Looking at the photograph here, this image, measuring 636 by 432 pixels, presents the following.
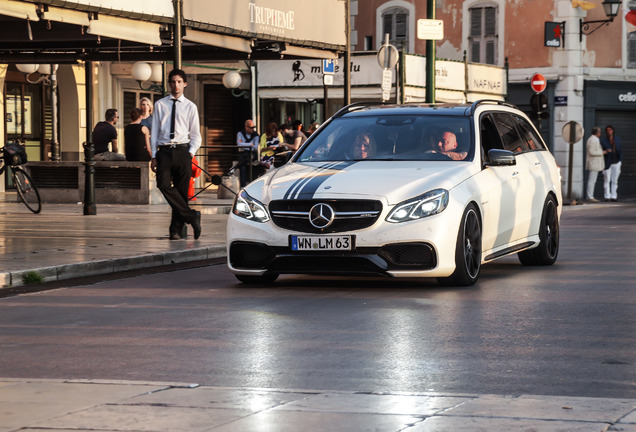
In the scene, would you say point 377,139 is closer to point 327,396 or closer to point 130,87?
point 327,396

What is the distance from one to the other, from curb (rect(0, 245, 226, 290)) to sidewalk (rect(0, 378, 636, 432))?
17.8 ft

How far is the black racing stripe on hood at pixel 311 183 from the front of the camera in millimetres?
11070

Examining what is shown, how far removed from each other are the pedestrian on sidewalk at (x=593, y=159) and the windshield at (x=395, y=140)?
26.0 m

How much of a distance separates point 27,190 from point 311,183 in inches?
482

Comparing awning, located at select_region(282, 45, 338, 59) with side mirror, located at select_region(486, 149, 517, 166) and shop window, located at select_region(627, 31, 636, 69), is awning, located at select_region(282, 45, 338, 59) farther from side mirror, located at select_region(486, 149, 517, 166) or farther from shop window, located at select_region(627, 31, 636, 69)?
shop window, located at select_region(627, 31, 636, 69)

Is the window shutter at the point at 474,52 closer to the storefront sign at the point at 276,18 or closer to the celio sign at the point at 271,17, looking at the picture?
the storefront sign at the point at 276,18

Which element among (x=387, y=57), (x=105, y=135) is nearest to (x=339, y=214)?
(x=105, y=135)

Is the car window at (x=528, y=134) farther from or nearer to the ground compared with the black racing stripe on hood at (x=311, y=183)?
farther from the ground

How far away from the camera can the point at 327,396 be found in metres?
6.34

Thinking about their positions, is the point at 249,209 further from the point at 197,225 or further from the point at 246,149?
the point at 246,149

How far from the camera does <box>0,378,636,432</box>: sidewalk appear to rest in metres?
5.63

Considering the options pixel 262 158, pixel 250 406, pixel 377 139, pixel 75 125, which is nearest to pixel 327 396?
pixel 250 406

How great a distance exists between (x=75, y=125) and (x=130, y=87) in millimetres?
2273

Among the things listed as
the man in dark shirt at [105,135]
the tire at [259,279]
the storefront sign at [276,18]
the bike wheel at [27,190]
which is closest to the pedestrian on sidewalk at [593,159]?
the storefront sign at [276,18]
